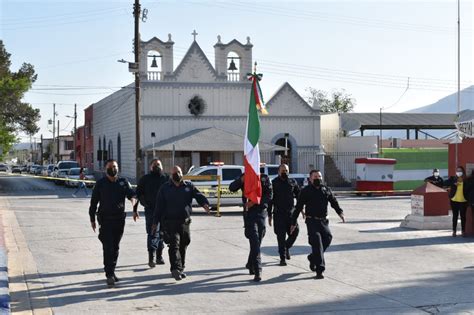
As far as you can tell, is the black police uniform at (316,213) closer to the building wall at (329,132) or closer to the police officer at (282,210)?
the police officer at (282,210)

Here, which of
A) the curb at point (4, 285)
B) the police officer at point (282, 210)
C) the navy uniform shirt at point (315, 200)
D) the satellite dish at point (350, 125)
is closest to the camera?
the curb at point (4, 285)

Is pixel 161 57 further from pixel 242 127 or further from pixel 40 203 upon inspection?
pixel 40 203

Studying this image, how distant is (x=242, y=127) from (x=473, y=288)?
39023 millimetres

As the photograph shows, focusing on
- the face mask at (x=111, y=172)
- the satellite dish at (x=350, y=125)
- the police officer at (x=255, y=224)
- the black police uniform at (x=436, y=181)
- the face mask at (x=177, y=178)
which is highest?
the satellite dish at (x=350, y=125)

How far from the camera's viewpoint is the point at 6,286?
1098 cm

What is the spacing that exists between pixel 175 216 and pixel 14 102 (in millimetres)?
44991

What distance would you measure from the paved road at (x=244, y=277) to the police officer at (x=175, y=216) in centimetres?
38

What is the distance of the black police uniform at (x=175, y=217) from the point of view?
456 inches

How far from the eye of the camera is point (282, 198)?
13.3m

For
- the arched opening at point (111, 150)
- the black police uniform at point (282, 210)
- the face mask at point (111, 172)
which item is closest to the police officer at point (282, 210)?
the black police uniform at point (282, 210)

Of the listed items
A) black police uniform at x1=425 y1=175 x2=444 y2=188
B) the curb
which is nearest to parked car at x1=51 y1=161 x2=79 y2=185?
black police uniform at x1=425 y1=175 x2=444 y2=188

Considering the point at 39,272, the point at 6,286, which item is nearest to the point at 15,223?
the point at 39,272

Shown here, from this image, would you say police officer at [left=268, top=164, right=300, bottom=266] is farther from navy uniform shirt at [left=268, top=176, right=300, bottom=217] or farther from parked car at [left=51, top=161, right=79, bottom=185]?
parked car at [left=51, top=161, right=79, bottom=185]

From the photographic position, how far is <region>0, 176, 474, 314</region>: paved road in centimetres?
975
